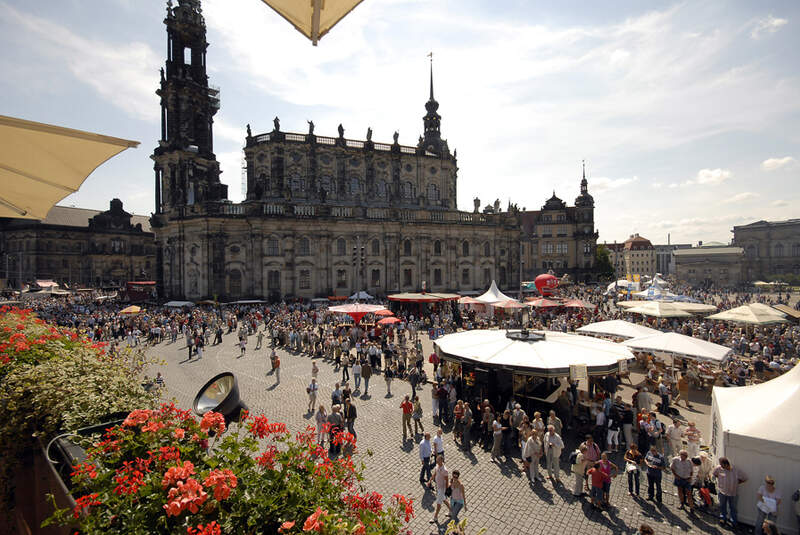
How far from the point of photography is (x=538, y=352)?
1200 centimetres

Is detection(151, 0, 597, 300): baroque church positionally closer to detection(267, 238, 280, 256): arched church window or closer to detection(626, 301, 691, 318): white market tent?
detection(267, 238, 280, 256): arched church window

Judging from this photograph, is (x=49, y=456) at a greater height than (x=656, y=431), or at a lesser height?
greater

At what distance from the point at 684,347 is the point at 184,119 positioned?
52553 millimetres

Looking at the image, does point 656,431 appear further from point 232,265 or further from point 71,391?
point 232,265

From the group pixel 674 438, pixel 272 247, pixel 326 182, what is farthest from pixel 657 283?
pixel 326 182

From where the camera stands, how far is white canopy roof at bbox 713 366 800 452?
24.3 feet

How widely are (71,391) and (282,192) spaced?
44.2 m

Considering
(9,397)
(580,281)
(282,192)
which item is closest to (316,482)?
(9,397)

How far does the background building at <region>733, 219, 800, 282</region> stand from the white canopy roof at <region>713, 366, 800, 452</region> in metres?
108

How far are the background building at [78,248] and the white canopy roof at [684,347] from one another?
8235 centimetres

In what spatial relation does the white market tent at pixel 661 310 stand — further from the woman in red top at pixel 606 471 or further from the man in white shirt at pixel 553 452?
the woman in red top at pixel 606 471

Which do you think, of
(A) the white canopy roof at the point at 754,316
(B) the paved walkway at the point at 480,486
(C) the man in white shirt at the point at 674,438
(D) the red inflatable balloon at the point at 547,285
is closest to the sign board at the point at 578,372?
(B) the paved walkway at the point at 480,486

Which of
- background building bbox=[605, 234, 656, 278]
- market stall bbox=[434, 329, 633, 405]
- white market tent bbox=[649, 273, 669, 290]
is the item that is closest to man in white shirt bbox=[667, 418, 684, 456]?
market stall bbox=[434, 329, 633, 405]

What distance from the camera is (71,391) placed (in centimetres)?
458
